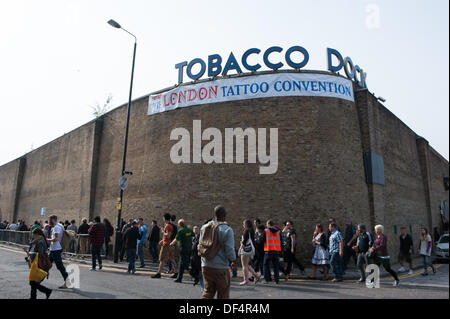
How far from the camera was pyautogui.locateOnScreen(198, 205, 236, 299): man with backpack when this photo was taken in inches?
192

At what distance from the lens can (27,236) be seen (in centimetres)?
1930

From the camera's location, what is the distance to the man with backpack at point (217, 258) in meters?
4.89

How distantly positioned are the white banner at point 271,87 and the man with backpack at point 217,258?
10991 millimetres

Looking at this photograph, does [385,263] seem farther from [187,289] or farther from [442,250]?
[442,250]

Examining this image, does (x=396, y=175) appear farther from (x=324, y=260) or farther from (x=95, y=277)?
(x=95, y=277)

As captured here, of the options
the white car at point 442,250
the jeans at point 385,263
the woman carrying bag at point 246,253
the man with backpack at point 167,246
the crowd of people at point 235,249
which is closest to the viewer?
the crowd of people at point 235,249

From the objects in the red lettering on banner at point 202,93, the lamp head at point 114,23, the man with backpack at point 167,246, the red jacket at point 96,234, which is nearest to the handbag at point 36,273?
the man with backpack at point 167,246

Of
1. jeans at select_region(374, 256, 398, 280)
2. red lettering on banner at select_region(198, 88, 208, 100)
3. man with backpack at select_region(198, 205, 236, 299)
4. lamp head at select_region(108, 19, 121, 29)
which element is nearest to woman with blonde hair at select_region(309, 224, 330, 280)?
jeans at select_region(374, 256, 398, 280)

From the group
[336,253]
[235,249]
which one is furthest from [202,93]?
[336,253]

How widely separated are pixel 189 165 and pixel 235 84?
4.33 metres

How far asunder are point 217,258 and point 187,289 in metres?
3.99

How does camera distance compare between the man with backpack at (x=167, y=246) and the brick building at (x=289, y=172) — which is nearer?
the man with backpack at (x=167, y=246)

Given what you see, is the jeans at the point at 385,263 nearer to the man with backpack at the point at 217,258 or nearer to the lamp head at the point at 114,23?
the man with backpack at the point at 217,258
